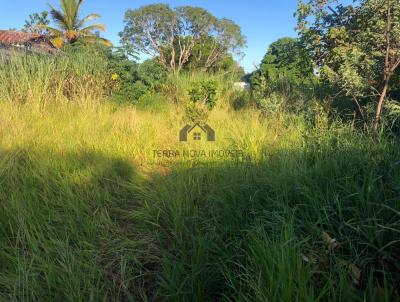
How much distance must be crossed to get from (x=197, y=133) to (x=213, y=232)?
3.35 m

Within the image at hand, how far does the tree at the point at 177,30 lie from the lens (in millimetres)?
26172

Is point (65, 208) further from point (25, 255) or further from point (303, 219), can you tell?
point (303, 219)

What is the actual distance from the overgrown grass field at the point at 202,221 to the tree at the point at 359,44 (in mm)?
651

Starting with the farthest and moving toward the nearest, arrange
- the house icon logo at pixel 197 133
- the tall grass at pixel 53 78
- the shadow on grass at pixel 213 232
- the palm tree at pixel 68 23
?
the palm tree at pixel 68 23 < the tall grass at pixel 53 78 < the house icon logo at pixel 197 133 < the shadow on grass at pixel 213 232

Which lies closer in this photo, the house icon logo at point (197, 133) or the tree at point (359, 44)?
the tree at point (359, 44)

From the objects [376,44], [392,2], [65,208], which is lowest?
[65,208]

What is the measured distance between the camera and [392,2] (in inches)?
140

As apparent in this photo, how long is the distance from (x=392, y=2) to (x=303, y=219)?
3.29 metres

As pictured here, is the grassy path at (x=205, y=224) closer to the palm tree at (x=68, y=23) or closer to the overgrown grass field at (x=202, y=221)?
the overgrown grass field at (x=202, y=221)

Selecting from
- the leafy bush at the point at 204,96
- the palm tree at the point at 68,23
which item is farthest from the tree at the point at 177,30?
the leafy bush at the point at 204,96

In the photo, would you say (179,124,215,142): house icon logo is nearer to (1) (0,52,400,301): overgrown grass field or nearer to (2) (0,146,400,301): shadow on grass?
(1) (0,52,400,301): overgrown grass field

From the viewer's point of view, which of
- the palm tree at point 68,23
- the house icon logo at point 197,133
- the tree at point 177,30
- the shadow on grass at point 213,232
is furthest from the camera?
the tree at point 177,30

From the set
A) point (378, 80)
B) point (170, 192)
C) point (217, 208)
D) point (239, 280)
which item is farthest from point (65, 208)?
point (378, 80)

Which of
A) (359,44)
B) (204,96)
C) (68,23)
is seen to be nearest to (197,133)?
(204,96)
